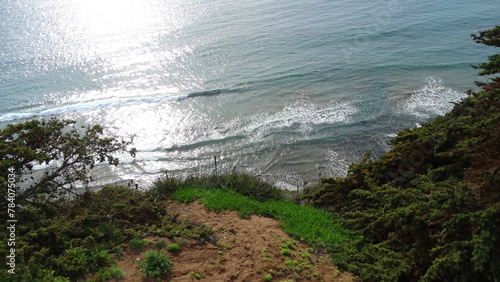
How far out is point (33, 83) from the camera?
2327 cm

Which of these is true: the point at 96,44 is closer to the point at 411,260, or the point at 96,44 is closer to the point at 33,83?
the point at 33,83

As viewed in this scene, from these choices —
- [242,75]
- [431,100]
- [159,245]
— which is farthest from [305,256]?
[242,75]

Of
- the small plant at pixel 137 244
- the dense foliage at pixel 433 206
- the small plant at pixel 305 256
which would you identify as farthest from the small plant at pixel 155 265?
the dense foliage at pixel 433 206

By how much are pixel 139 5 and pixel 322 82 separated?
2260 centimetres

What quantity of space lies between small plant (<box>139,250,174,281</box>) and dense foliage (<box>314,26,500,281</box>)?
13.0ft

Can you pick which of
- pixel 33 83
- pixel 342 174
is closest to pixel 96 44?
pixel 33 83

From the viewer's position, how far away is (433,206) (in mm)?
Result: 7898

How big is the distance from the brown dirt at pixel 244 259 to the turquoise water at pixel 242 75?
543cm

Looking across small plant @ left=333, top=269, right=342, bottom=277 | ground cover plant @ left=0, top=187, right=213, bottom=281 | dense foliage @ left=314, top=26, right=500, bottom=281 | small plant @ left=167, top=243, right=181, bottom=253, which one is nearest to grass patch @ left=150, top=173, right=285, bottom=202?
ground cover plant @ left=0, top=187, right=213, bottom=281

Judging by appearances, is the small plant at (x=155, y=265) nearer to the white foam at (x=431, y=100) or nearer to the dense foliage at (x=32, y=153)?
the dense foliage at (x=32, y=153)

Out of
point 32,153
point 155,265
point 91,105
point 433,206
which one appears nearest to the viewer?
point 155,265

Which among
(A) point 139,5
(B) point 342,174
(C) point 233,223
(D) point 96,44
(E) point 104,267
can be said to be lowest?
(B) point 342,174

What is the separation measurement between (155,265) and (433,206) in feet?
19.9

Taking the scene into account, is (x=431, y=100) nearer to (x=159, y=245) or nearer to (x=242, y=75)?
(x=242, y=75)
